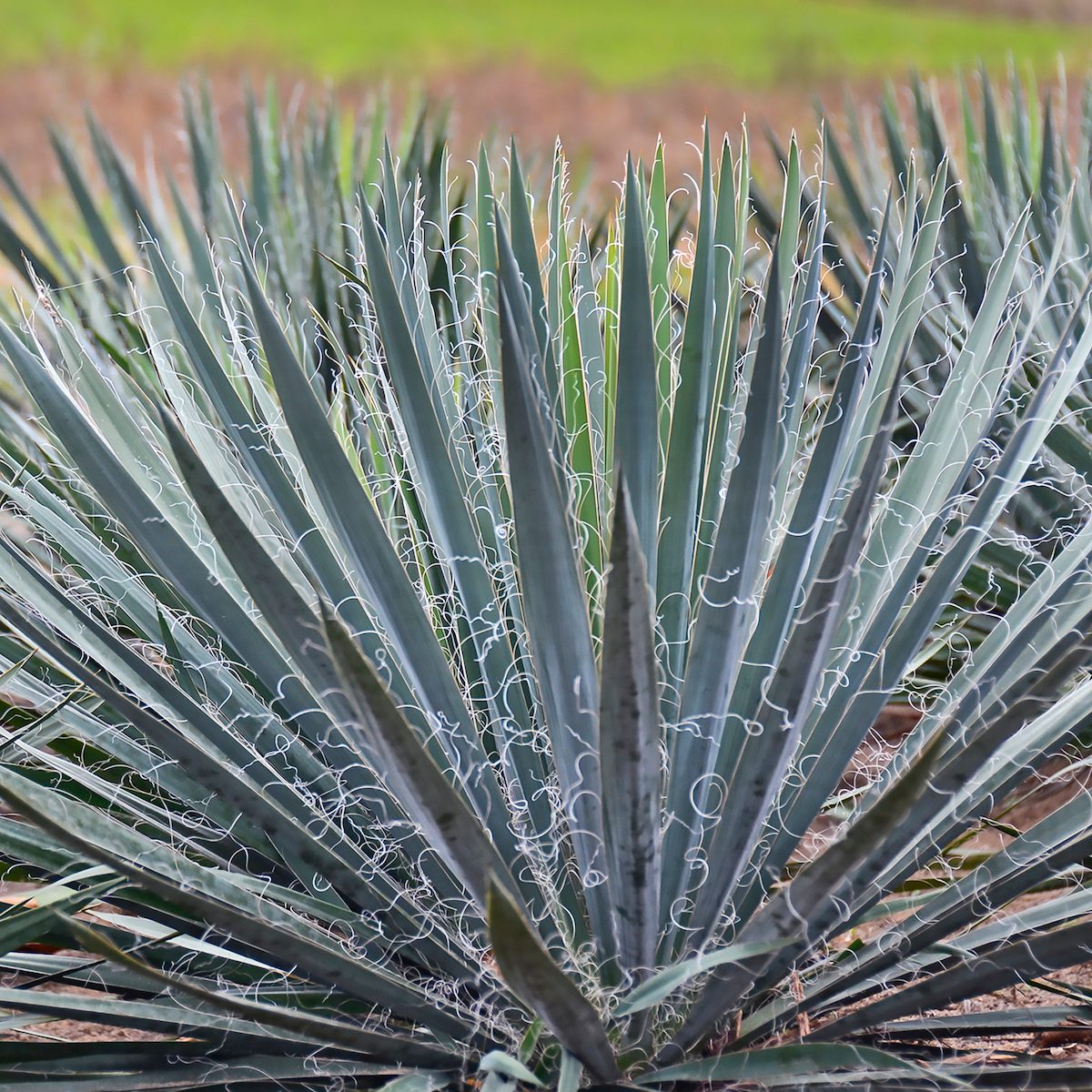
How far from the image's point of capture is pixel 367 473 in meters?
1.90

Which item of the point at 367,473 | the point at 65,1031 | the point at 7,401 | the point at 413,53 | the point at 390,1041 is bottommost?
the point at 65,1031

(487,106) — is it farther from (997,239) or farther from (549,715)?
(549,715)

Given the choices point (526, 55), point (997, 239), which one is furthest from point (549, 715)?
point (526, 55)

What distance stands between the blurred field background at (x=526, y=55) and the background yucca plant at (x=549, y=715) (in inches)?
477

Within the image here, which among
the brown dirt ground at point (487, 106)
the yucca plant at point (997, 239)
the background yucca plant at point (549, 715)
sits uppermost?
the brown dirt ground at point (487, 106)

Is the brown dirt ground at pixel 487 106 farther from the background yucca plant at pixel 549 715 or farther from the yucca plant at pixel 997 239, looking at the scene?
the background yucca plant at pixel 549 715

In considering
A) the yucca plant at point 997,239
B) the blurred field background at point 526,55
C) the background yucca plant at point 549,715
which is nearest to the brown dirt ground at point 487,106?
the blurred field background at point 526,55

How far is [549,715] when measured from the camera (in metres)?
1.21

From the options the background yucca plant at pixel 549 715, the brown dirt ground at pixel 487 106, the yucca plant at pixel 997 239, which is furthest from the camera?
the brown dirt ground at pixel 487 106

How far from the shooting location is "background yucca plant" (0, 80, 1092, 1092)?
44.6 inches

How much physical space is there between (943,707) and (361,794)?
68 centimetres

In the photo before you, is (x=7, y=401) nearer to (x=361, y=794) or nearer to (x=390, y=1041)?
(x=361, y=794)

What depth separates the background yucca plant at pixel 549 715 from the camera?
3.72 feet

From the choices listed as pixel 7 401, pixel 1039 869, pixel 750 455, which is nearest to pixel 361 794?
pixel 750 455
